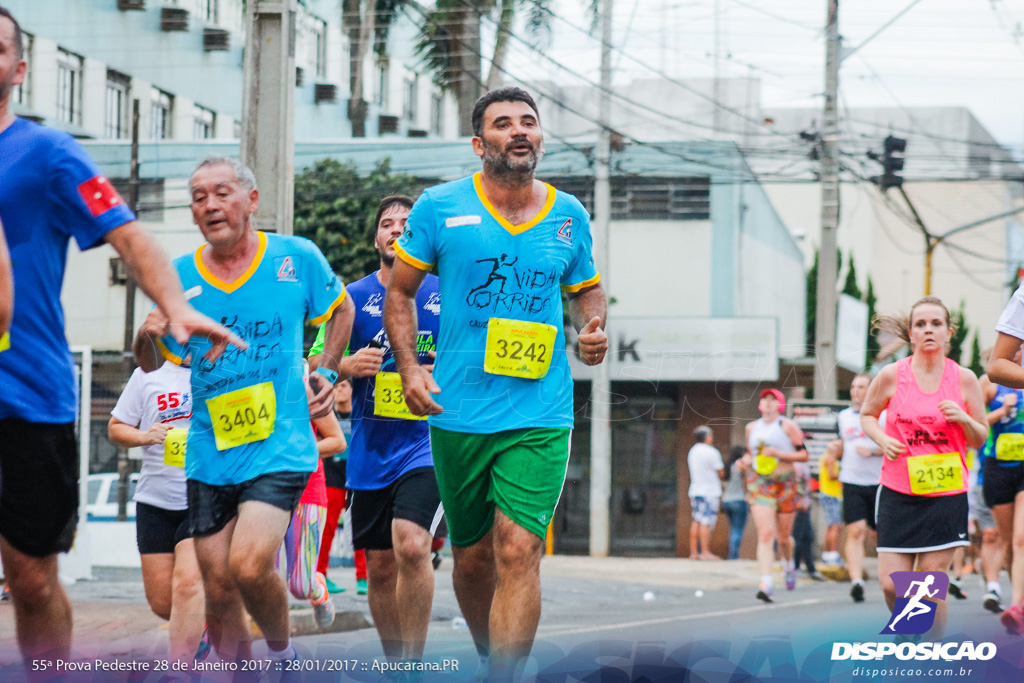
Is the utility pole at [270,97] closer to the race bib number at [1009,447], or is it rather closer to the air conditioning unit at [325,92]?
the race bib number at [1009,447]

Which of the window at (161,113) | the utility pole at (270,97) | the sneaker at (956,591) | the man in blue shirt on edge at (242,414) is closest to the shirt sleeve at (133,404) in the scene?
the man in blue shirt on edge at (242,414)

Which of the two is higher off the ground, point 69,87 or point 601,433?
point 69,87

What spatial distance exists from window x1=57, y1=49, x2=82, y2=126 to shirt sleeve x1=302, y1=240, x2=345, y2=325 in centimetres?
1836

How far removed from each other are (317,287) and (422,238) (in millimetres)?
651

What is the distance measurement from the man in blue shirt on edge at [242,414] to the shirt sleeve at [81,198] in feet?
3.71

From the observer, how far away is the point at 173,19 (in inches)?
894

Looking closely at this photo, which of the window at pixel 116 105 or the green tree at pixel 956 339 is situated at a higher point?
the window at pixel 116 105

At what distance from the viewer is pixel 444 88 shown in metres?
23.2

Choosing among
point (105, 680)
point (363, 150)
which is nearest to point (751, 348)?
point (363, 150)

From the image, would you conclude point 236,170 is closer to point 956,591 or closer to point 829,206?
point 956,591

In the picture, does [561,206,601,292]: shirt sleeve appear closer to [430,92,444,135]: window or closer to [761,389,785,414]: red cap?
[761,389,785,414]: red cap

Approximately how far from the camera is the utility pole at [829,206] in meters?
16.8

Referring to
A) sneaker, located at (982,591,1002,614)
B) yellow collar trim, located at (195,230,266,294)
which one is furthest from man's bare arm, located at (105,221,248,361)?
sneaker, located at (982,591,1002,614)

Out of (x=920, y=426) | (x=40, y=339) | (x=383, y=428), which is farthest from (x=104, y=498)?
(x=40, y=339)
